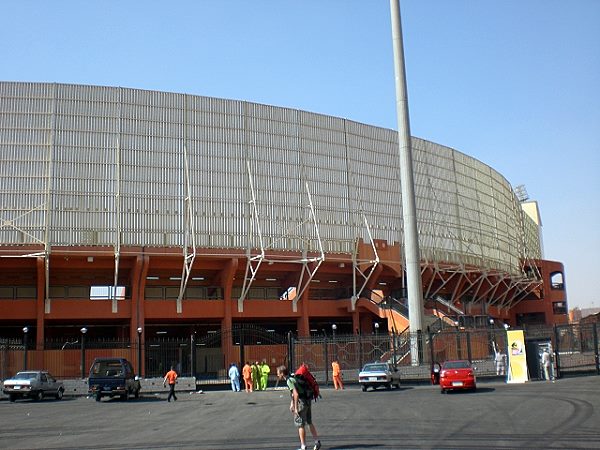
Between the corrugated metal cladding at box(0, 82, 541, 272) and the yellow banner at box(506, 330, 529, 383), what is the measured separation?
25099 mm

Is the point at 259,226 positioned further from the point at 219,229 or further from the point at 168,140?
the point at 168,140

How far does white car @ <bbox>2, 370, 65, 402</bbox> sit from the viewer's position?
102 feet

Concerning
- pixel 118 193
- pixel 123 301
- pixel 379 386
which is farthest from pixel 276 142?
pixel 379 386

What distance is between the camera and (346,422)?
18.0 metres

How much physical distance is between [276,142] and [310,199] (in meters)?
5.37

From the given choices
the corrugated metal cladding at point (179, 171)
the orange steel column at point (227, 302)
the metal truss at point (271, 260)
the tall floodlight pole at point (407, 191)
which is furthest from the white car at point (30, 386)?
the tall floodlight pole at point (407, 191)

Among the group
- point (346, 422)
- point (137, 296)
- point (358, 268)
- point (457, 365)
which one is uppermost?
point (358, 268)

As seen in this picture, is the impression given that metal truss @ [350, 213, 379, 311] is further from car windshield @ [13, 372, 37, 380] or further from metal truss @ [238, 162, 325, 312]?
car windshield @ [13, 372, 37, 380]

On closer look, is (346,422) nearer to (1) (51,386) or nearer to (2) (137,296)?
(1) (51,386)

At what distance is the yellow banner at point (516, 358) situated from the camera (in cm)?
3141

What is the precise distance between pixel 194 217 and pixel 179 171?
3754mm

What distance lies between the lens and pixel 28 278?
5219 cm

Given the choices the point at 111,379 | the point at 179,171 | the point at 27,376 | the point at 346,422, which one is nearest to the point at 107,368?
the point at 111,379

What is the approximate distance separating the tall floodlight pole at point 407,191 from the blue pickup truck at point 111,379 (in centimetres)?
1795
